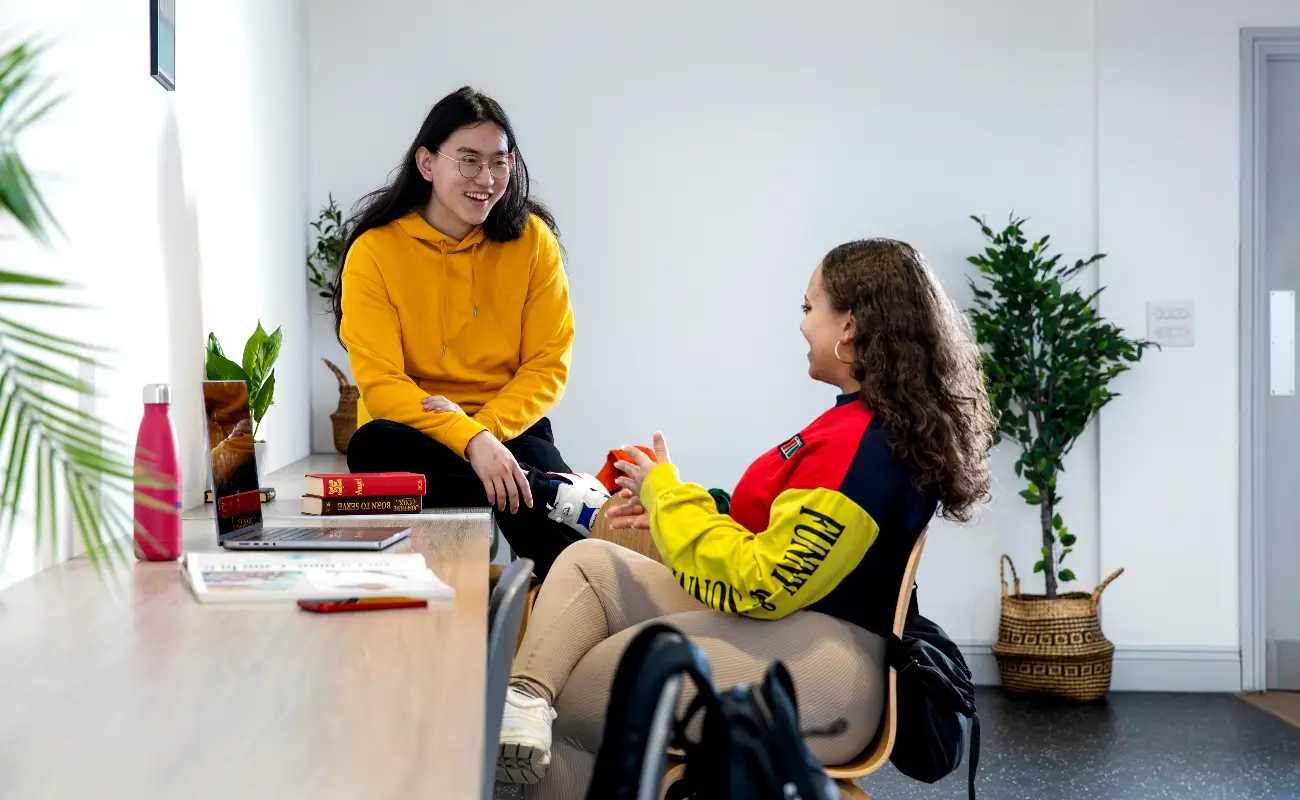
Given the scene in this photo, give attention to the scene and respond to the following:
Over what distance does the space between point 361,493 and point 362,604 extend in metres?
0.87

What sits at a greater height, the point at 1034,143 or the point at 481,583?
the point at 1034,143

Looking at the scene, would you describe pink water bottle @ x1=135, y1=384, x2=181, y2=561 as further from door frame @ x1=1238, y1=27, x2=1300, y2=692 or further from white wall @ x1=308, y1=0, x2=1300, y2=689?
door frame @ x1=1238, y1=27, x2=1300, y2=692

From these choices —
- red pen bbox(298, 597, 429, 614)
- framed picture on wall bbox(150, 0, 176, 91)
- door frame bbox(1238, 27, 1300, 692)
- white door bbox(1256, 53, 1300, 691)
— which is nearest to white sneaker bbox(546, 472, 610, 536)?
framed picture on wall bbox(150, 0, 176, 91)

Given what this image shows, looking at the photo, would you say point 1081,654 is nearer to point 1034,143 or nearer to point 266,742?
point 1034,143

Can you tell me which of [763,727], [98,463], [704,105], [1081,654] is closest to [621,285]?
[704,105]

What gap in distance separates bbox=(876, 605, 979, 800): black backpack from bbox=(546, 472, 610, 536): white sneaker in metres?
0.85

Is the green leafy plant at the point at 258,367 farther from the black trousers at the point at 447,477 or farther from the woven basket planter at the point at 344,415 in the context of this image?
the woven basket planter at the point at 344,415

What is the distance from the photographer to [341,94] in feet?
12.5

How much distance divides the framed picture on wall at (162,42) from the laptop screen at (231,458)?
0.74m

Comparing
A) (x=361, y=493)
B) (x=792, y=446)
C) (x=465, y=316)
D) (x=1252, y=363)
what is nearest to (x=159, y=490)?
(x=361, y=493)

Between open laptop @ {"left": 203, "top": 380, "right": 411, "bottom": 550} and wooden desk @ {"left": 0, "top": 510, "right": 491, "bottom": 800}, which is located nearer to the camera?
wooden desk @ {"left": 0, "top": 510, "right": 491, "bottom": 800}

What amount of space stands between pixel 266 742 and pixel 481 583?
56cm

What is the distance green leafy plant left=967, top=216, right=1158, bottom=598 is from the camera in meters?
3.67

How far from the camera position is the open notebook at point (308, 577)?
1.20 metres
